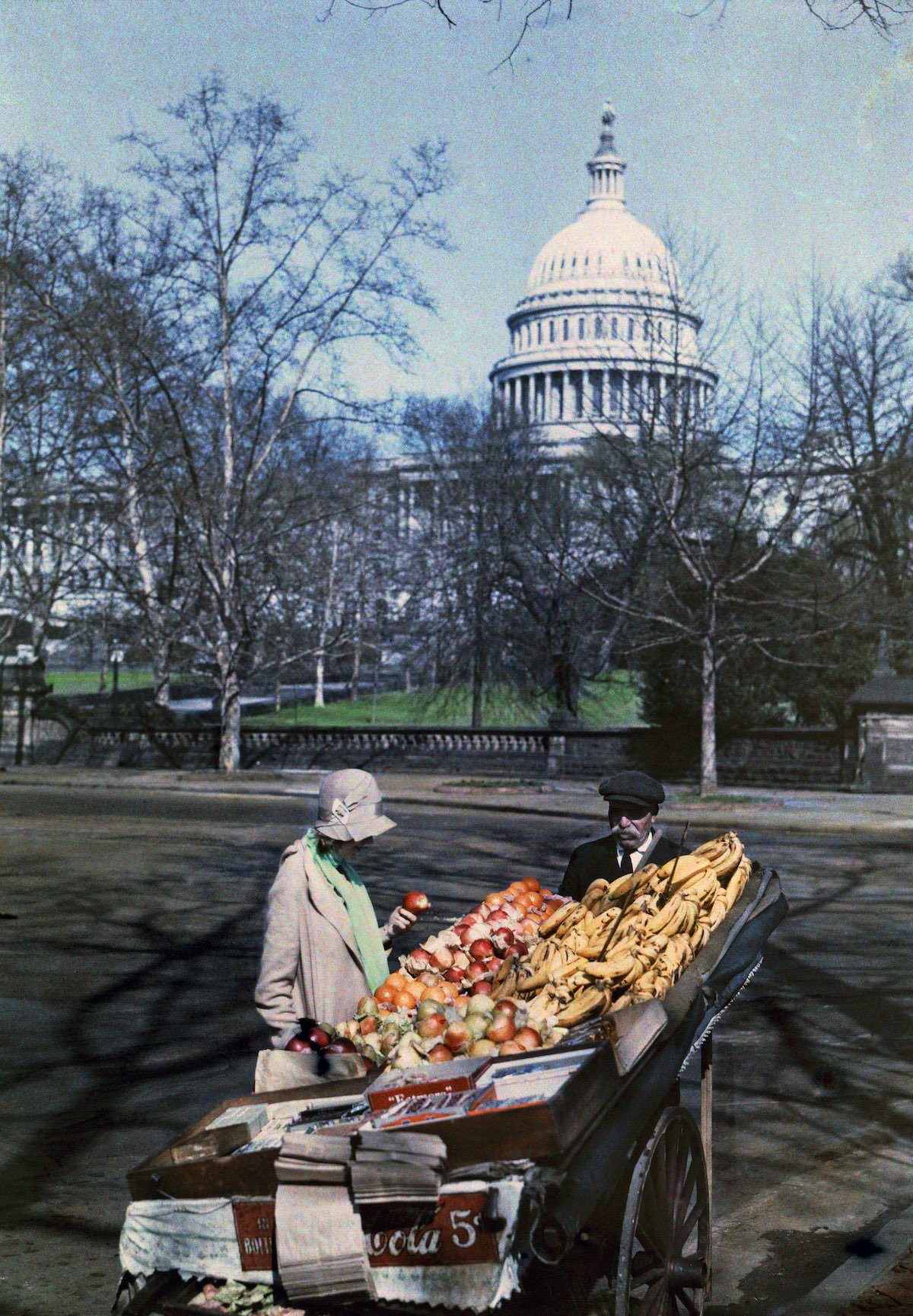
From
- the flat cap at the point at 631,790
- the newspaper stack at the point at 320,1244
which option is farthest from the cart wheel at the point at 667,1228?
the flat cap at the point at 631,790

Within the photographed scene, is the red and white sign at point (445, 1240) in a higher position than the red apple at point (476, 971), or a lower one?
lower

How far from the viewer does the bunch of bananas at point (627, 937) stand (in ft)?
16.7

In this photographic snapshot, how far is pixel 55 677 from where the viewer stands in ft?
293

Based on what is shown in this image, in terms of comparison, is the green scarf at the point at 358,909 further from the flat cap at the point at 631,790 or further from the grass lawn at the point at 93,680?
the grass lawn at the point at 93,680

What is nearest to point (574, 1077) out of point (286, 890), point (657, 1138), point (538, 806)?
point (657, 1138)

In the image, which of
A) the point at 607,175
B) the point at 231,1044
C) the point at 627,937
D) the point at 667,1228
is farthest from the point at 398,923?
the point at 607,175

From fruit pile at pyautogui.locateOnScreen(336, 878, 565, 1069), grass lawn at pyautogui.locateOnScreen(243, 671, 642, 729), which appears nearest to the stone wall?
grass lawn at pyautogui.locateOnScreen(243, 671, 642, 729)

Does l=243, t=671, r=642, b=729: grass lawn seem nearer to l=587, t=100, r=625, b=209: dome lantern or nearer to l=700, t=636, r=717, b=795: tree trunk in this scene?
l=700, t=636, r=717, b=795: tree trunk

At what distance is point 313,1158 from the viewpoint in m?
4.04

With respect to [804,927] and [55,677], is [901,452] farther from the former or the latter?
[55,677]

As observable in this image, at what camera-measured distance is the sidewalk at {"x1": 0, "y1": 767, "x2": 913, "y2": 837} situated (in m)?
25.8


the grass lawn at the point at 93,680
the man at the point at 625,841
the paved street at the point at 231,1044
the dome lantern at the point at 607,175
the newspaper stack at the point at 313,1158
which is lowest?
the paved street at the point at 231,1044

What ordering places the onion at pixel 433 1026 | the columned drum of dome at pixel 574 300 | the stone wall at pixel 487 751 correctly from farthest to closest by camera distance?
the columned drum of dome at pixel 574 300
the stone wall at pixel 487 751
the onion at pixel 433 1026

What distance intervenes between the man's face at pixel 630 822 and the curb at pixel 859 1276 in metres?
1.89
